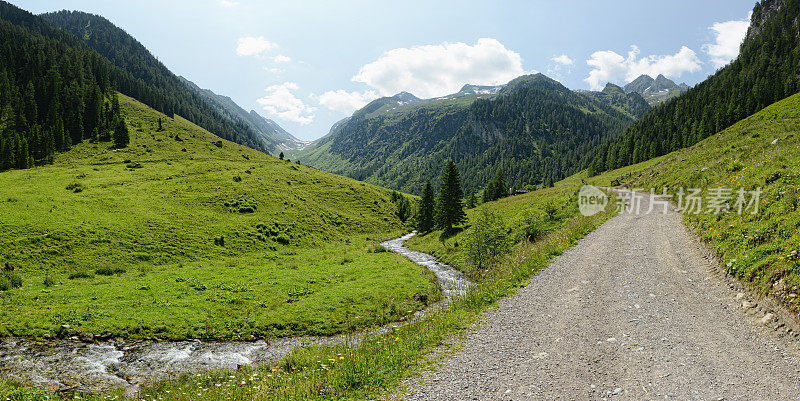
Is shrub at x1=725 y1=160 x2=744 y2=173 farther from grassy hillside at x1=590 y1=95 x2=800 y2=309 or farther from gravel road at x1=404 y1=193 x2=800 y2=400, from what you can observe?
gravel road at x1=404 y1=193 x2=800 y2=400

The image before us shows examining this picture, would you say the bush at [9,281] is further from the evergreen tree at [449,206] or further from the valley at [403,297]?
the evergreen tree at [449,206]

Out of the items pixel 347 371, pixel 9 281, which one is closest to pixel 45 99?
pixel 9 281

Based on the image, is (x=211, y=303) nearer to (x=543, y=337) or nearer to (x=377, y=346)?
(x=377, y=346)

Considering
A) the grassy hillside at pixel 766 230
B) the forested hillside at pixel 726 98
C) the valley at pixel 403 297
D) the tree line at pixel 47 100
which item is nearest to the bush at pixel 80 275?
the valley at pixel 403 297

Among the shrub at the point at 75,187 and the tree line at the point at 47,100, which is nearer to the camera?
the shrub at the point at 75,187

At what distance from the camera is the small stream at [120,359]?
15.3 m

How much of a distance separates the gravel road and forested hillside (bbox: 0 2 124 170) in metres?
106

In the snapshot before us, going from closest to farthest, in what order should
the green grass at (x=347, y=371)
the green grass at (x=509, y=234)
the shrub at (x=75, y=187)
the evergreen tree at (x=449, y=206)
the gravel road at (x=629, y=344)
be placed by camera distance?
the gravel road at (x=629, y=344) < the green grass at (x=347, y=371) < the green grass at (x=509, y=234) < the shrub at (x=75, y=187) < the evergreen tree at (x=449, y=206)

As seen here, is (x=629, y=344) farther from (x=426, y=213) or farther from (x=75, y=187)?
(x=75, y=187)

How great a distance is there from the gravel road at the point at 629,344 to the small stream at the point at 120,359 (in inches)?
240

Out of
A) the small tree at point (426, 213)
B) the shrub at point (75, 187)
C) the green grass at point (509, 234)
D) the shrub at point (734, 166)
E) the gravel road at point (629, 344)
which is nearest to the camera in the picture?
the gravel road at point (629, 344)

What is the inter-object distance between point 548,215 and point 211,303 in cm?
3595

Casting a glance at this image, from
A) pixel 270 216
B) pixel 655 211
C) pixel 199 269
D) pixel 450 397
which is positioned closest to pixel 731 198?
pixel 655 211

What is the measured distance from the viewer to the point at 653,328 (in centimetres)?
1097
